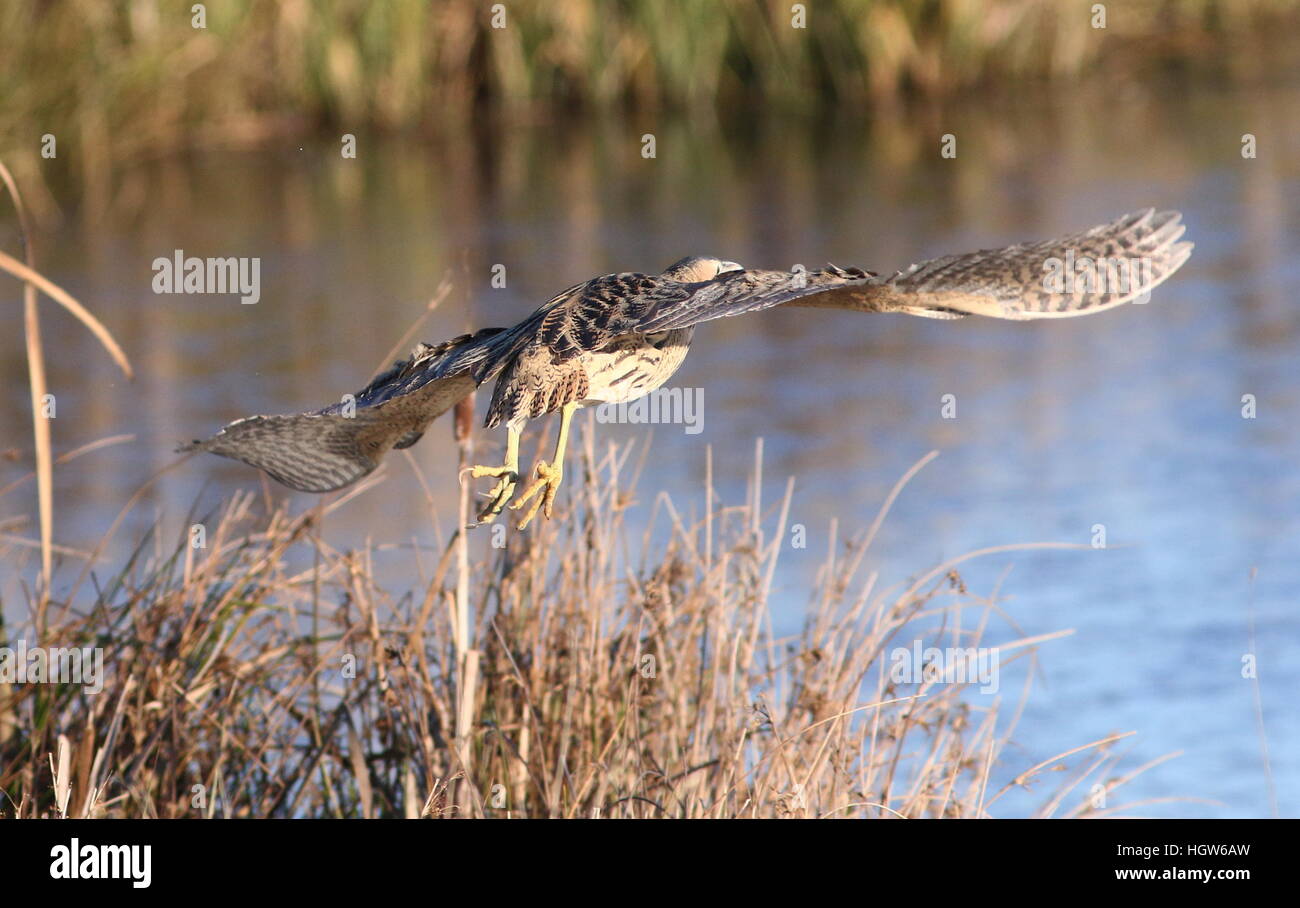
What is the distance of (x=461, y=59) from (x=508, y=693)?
41.1 ft

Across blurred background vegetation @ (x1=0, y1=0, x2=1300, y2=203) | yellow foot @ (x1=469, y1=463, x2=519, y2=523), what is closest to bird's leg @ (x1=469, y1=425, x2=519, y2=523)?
yellow foot @ (x1=469, y1=463, x2=519, y2=523)

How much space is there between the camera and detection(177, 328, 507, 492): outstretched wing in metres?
2.70

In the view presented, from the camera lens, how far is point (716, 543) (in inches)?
186

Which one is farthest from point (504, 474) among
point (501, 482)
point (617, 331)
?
point (617, 331)

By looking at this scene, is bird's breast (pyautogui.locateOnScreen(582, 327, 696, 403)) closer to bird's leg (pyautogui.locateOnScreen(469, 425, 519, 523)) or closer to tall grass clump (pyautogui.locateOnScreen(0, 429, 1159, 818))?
bird's leg (pyautogui.locateOnScreen(469, 425, 519, 523))

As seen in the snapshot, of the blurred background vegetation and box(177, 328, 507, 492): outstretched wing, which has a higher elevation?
the blurred background vegetation

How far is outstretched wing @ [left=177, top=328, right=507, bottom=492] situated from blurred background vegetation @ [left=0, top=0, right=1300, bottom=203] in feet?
34.7

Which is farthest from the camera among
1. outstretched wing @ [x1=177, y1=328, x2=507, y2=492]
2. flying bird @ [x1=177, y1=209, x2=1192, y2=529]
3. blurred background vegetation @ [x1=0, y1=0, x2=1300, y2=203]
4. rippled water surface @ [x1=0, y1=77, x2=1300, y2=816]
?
blurred background vegetation @ [x1=0, y1=0, x2=1300, y2=203]

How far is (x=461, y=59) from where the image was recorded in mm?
16281

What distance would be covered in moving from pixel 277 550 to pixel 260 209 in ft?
39.4

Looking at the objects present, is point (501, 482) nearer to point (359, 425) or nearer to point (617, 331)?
point (617, 331)

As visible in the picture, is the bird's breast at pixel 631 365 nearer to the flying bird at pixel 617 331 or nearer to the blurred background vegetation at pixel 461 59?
the flying bird at pixel 617 331

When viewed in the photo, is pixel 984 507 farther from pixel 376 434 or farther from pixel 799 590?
pixel 376 434

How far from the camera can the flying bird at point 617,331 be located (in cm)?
252
